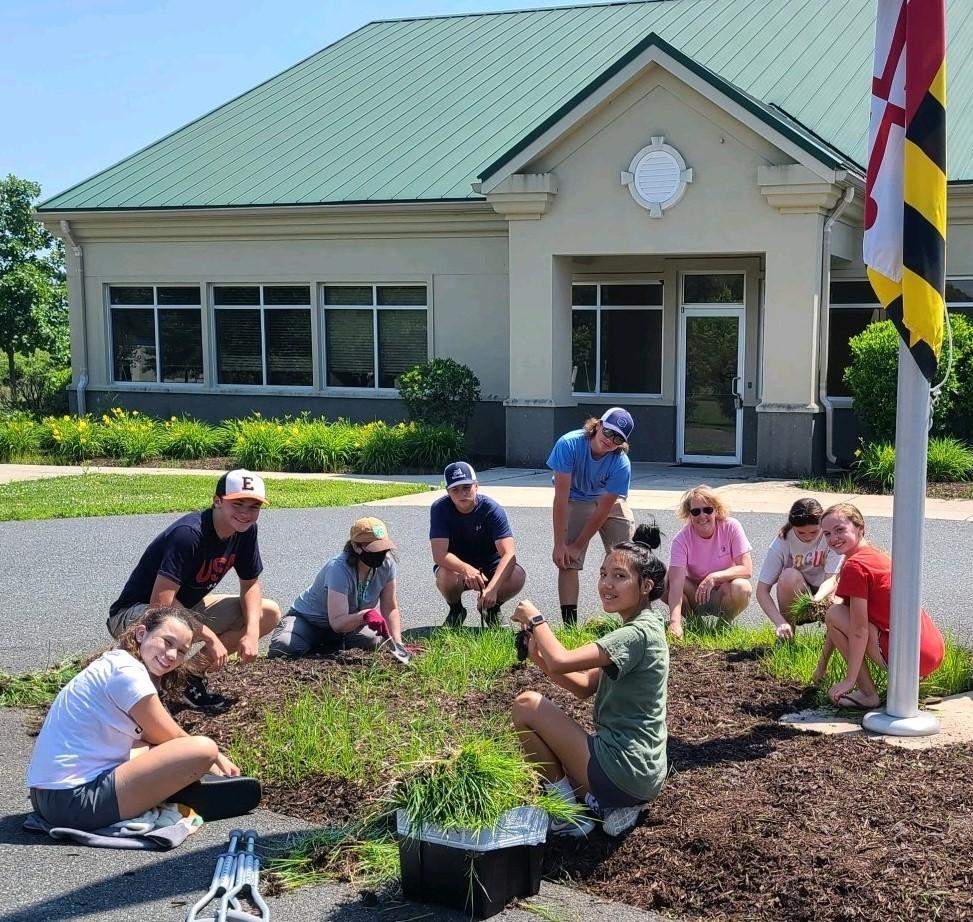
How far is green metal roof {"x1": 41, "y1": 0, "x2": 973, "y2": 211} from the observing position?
20484 millimetres

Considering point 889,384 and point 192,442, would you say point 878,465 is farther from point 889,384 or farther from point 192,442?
point 192,442

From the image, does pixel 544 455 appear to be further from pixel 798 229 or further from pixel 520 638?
pixel 520 638

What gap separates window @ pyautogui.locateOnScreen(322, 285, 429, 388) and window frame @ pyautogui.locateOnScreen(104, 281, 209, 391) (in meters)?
2.62

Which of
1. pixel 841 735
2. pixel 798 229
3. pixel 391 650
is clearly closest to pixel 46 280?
pixel 798 229

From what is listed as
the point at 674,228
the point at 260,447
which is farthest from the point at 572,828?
the point at 260,447

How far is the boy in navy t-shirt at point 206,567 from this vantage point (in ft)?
21.8

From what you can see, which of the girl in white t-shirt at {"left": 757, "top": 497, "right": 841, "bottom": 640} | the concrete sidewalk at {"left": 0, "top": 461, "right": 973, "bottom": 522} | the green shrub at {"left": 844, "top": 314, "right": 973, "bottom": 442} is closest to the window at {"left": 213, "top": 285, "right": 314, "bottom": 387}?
the concrete sidewalk at {"left": 0, "top": 461, "right": 973, "bottom": 522}

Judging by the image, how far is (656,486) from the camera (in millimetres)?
16938

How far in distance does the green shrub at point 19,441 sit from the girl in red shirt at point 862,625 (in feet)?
56.2

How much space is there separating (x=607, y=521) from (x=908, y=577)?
10.8ft

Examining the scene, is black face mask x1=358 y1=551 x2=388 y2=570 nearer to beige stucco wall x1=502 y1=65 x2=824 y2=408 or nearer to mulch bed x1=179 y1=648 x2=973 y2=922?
mulch bed x1=179 y1=648 x2=973 y2=922

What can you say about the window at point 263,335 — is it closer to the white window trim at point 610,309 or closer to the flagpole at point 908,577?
the white window trim at point 610,309

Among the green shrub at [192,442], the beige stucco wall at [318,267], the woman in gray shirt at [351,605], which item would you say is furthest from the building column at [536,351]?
the woman in gray shirt at [351,605]

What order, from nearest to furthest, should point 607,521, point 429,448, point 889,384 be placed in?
1. point 607,521
2. point 889,384
3. point 429,448
